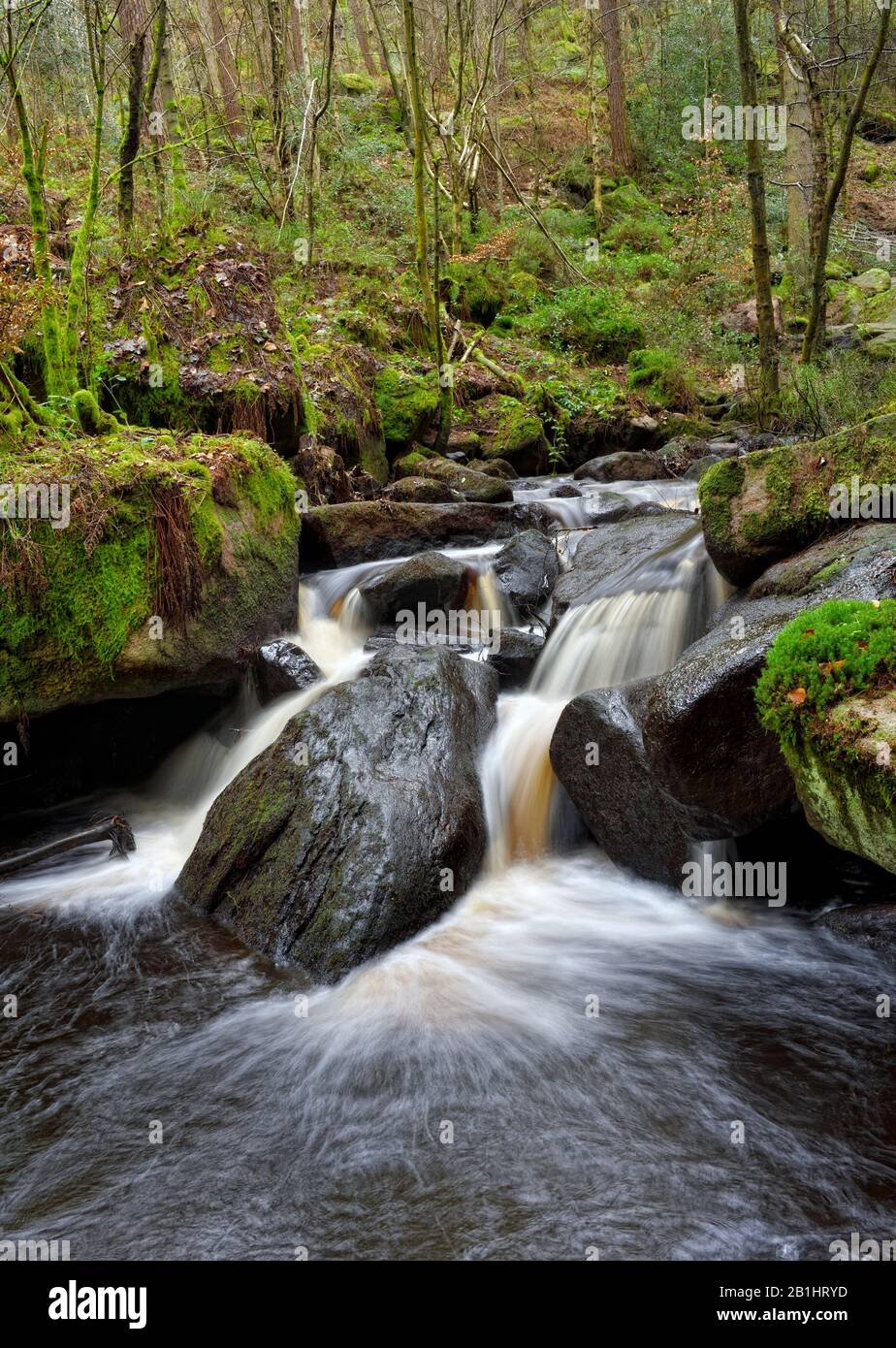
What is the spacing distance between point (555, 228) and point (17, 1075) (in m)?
24.4

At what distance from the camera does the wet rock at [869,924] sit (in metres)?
4.46

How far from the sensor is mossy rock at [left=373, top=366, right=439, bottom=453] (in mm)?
13273

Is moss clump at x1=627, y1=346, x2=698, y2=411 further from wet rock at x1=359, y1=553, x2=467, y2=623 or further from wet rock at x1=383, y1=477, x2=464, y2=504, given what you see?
wet rock at x1=359, y1=553, x2=467, y2=623

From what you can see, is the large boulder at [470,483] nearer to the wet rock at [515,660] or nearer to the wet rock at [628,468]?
the wet rock at [628,468]

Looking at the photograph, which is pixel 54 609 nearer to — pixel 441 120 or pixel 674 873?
pixel 674 873

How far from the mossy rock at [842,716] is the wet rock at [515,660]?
365 centimetres

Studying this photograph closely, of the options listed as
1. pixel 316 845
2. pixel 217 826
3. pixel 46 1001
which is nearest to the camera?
pixel 46 1001

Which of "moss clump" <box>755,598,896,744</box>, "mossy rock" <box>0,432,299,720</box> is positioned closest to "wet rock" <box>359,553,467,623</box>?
"mossy rock" <box>0,432,299,720</box>

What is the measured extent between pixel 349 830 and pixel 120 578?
2.91 metres

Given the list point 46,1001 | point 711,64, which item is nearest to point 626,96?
point 711,64

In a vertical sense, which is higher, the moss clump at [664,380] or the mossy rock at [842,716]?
the moss clump at [664,380]

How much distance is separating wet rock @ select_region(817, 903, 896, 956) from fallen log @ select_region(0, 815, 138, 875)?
4.78 metres

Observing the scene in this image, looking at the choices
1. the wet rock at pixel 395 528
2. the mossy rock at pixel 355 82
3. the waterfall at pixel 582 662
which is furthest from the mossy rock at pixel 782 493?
the mossy rock at pixel 355 82
